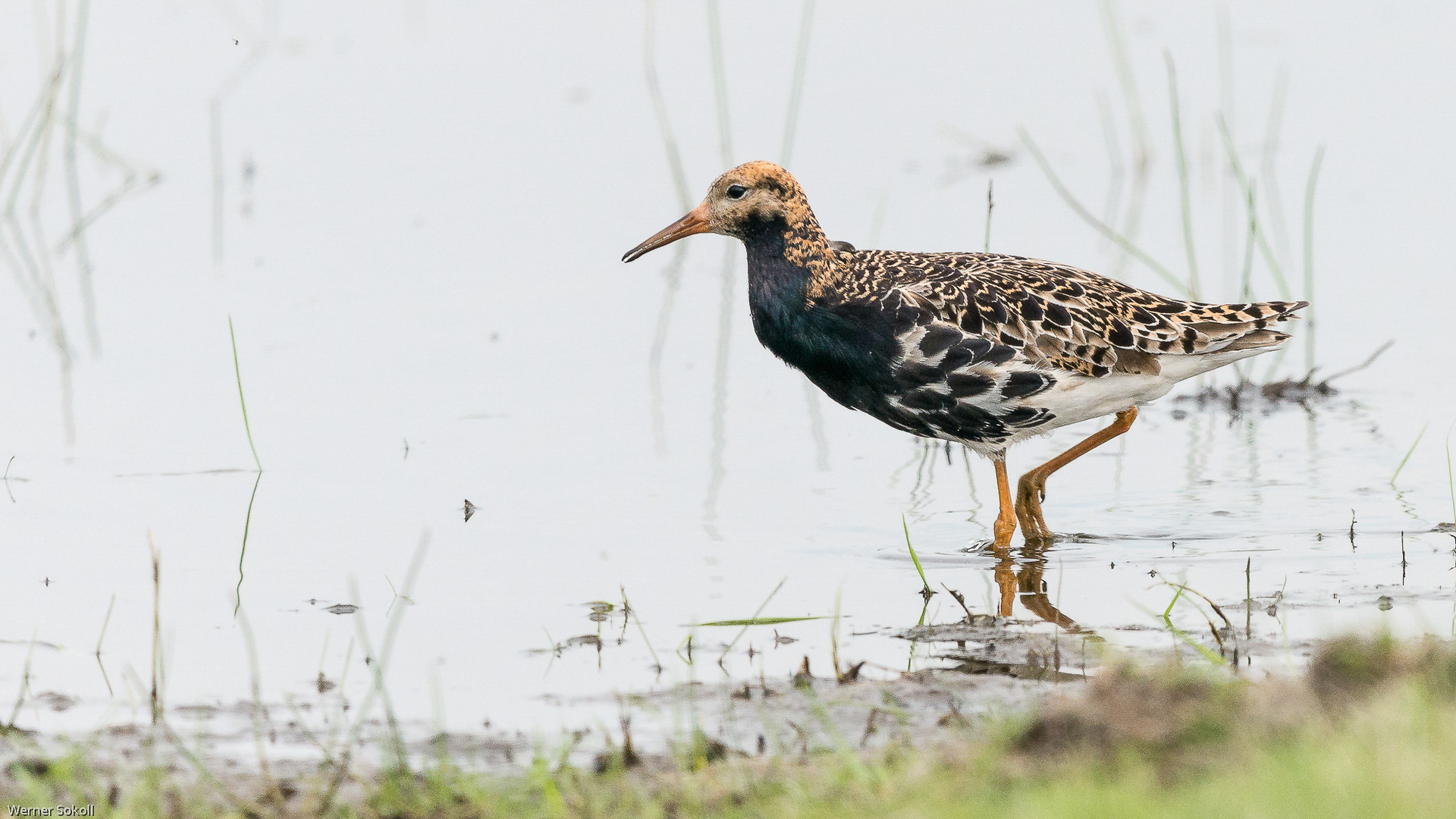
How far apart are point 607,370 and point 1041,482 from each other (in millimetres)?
3763

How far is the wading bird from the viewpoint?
8.95m

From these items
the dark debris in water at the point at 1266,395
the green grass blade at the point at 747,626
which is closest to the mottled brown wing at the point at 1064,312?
the green grass blade at the point at 747,626

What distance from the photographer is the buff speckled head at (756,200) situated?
30.5ft

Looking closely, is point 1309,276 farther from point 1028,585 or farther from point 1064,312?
point 1028,585

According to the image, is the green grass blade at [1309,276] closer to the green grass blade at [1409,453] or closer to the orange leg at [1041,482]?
the green grass blade at [1409,453]

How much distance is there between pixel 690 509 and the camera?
985 centimetres

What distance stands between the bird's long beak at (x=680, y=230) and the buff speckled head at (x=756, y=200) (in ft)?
0.11

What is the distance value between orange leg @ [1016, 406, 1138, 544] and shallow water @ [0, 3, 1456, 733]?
25 cm

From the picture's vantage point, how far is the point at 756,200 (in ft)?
30.6

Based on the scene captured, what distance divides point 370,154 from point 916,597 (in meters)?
9.96

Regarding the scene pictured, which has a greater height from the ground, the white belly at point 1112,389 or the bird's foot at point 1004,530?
the white belly at point 1112,389

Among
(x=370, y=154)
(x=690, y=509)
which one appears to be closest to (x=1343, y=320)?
(x=690, y=509)

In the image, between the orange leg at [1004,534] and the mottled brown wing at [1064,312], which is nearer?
the orange leg at [1004,534]

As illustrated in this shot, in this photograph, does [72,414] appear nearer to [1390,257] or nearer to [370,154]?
[370,154]
